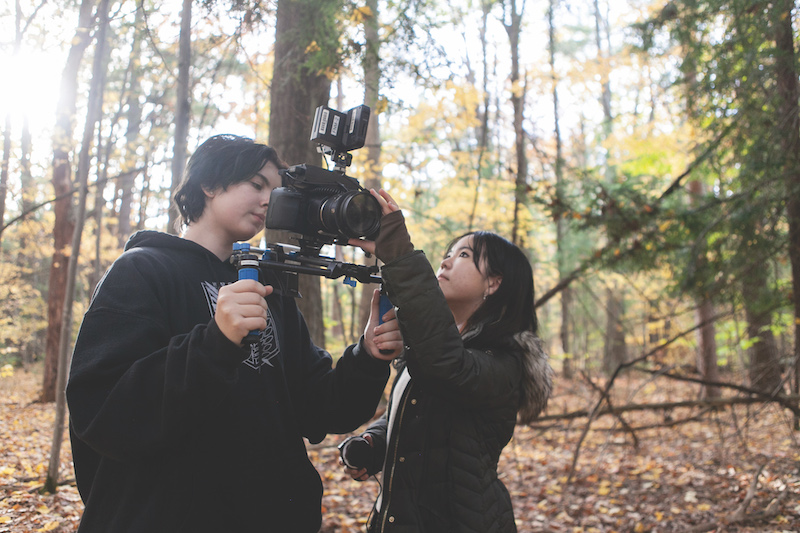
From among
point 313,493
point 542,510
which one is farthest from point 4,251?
point 313,493

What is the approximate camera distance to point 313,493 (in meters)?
1.64

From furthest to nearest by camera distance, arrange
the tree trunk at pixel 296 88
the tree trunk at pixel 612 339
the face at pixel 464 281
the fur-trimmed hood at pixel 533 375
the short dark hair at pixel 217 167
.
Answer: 1. the tree trunk at pixel 612 339
2. the tree trunk at pixel 296 88
3. the face at pixel 464 281
4. the fur-trimmed hood at pixel 533 375
5. the short dark hair at pixel 217 167

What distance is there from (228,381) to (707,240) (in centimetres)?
546

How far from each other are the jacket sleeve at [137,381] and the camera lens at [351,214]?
0.44 meters

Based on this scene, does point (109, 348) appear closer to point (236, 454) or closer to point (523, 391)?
point (236, 454)

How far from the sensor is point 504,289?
82.0 inches

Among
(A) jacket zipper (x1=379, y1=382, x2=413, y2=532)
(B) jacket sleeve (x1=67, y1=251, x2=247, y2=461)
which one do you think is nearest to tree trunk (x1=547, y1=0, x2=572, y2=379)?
(A) jacket zipper (x1=379, y1=382, x2=413, y2=532)

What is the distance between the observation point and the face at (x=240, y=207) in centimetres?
171

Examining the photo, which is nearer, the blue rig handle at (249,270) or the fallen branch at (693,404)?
the blue rig handle at (249,270)

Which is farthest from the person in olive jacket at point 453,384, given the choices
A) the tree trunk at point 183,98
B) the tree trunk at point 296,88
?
the tree trunk at point 183,98

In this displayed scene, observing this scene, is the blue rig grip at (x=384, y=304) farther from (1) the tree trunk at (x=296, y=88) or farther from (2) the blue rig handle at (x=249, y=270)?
(1) the tree trunk at (x=296, y=88)

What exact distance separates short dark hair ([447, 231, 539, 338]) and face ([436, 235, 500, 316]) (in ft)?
0.07

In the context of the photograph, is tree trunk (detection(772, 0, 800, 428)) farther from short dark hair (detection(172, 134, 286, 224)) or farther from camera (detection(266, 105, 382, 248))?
short dark hair (detection(172, 134, 286, 224))

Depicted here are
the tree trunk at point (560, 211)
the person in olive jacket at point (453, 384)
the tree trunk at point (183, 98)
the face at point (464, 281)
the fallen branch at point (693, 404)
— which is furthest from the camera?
the tree trunk at point (560, 211)
